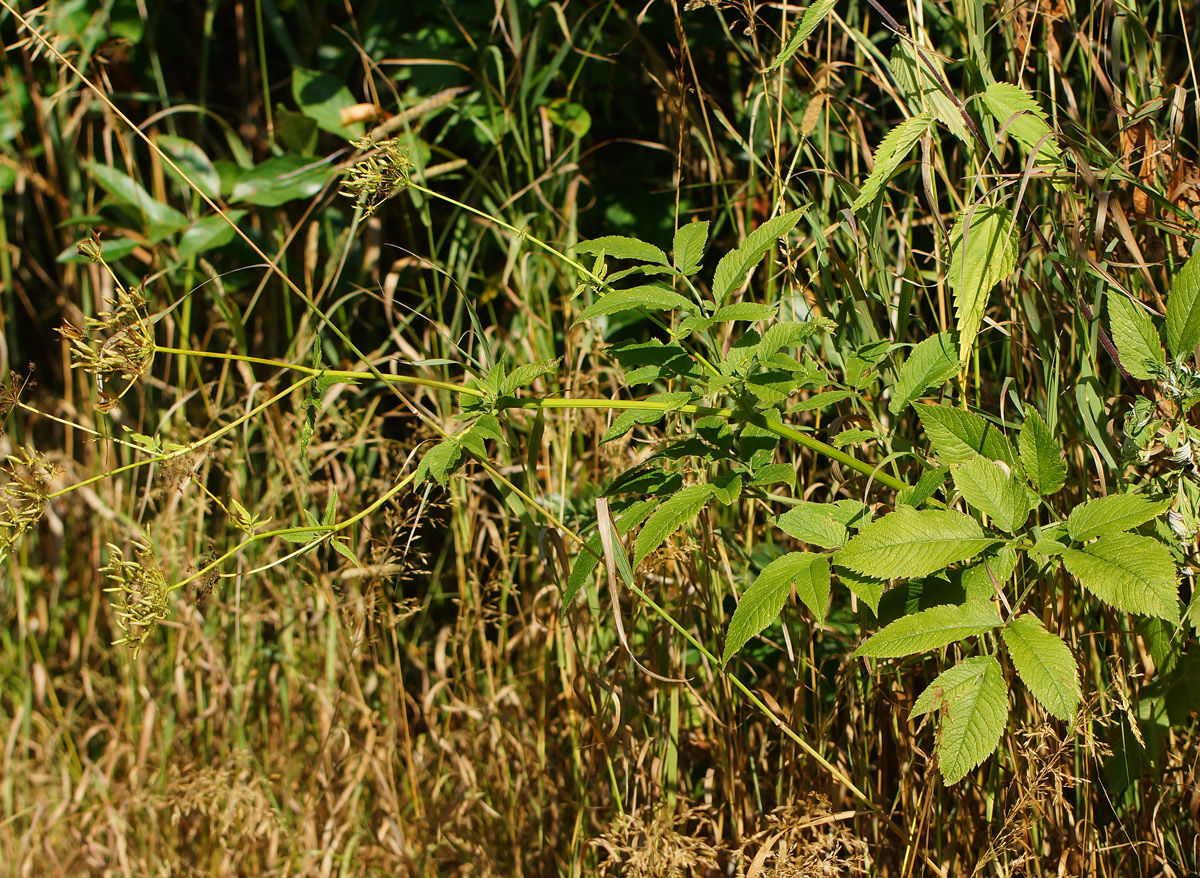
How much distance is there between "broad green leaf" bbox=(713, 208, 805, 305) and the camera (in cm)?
84

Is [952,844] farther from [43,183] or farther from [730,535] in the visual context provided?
[43,183]

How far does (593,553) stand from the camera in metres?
0.86

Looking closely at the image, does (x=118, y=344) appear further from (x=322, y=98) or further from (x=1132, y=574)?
(x=322, y=98)

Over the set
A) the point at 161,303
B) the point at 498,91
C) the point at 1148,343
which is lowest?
the point at 161,303

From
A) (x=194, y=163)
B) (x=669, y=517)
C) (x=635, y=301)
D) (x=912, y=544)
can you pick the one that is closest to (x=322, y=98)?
(x=194, y=163)

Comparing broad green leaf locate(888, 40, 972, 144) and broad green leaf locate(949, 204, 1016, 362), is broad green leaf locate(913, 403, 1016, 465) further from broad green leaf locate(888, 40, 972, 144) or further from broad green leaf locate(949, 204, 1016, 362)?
broad green leaf locate(888, 40, 972, 144)

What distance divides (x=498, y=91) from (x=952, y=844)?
4.51ft

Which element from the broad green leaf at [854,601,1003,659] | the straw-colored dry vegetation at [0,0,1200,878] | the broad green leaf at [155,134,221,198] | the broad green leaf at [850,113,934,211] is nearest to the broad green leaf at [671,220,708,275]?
the straw-colored dry vegetation at [0,0,1200,878]

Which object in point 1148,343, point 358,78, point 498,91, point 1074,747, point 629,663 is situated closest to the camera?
point 1148,343

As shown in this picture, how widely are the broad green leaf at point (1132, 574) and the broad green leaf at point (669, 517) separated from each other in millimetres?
311

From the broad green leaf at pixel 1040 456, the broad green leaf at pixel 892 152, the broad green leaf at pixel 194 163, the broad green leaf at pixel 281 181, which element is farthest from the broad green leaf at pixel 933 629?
the broad green leaf at pixel 194 163

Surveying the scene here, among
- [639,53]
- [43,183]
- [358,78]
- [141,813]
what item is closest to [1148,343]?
[639,53]

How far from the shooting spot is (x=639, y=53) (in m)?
1.74

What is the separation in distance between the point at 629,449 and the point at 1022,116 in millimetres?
701
